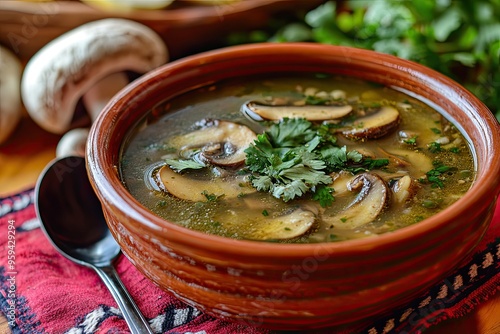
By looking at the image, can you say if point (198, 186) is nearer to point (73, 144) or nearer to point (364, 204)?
point (364, 204)

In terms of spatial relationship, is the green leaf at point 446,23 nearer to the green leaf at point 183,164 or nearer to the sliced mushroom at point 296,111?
the sliced mushroom at point 296,111

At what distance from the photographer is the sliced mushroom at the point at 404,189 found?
1615 mm

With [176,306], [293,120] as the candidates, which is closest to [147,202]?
[176,306]

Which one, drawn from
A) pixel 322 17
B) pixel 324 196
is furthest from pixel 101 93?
pixel 324 196

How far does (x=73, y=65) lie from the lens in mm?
2486

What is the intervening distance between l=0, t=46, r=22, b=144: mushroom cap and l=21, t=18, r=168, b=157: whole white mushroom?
48mm

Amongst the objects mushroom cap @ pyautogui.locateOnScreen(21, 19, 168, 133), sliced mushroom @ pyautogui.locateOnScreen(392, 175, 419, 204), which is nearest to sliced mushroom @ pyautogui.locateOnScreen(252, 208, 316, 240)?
sliced mushroom @ pyautogui.locateOnScreen(392, 175, 419, 204)

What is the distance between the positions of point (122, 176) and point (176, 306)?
16.4 inches

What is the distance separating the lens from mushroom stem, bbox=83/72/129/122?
2641 mm

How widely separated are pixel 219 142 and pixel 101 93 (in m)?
0.99

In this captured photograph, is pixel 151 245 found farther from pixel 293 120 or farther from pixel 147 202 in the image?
pixel 293 120

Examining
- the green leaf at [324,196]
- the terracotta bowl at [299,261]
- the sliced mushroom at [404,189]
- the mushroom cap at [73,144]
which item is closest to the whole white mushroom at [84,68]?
the mushroom cap at [73,144]

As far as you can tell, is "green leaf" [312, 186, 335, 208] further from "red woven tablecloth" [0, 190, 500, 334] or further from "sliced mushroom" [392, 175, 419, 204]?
"red woven tablecloth" [0, 190, 500, 334]

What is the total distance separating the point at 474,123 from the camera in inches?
69.1
